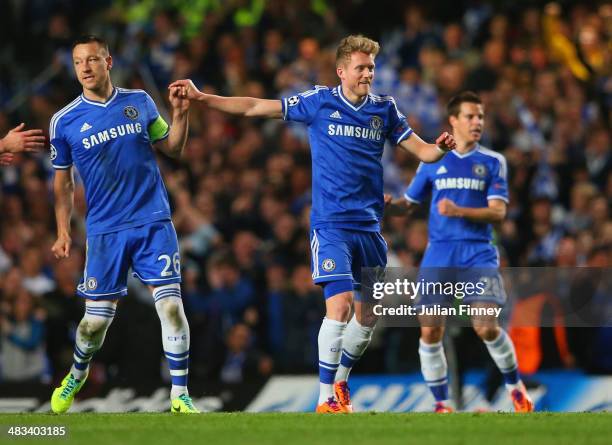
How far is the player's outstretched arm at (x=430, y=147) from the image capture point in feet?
31.6

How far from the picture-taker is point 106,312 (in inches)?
393

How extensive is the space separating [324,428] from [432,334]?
3223 mm

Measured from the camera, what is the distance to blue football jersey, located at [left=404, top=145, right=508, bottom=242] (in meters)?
11.5

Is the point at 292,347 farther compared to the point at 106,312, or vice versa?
the point at 292,347

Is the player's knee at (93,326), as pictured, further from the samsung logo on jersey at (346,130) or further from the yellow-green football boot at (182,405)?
the samsung logo on jersey at (346,130)

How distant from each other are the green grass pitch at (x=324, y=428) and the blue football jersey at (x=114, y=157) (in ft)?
4.98

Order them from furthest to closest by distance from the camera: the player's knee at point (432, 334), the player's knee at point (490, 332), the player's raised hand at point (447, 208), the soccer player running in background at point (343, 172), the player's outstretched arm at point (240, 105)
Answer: the player's knee at point (432, 334) → the player's knee at point (490, 332) → the player's raised hand at point (447, 208) → the soccer player running in background at point (343, 172) → the player's outstretched arm at point (240, 105)

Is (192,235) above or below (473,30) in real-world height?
below

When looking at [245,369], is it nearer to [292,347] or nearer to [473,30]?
[292,347]

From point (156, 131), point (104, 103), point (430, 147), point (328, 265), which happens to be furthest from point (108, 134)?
point (430, 147)

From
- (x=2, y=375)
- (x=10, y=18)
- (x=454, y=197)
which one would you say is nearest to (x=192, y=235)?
(x=2, y=375)

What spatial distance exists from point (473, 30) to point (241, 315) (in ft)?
21.1

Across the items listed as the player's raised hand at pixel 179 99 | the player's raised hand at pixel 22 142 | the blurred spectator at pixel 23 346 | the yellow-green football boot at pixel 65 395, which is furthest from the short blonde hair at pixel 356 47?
the blurred spectator at pixel 23 346

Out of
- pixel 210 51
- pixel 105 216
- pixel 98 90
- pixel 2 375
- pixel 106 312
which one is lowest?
pixel 2 375
